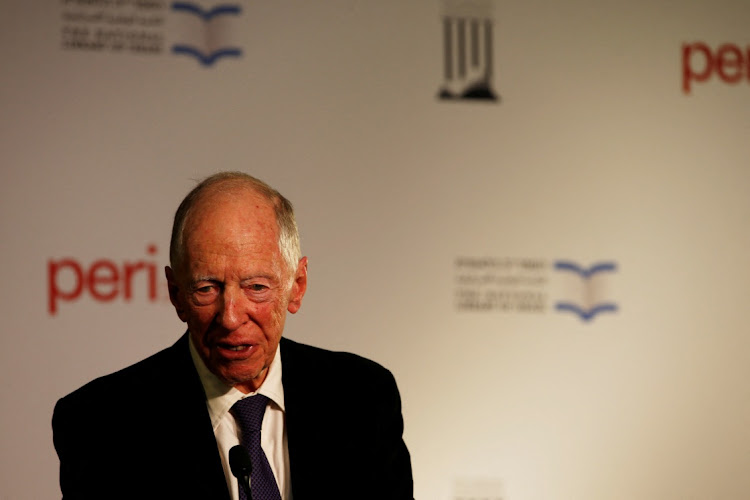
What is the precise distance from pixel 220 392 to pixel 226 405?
33 millimetres

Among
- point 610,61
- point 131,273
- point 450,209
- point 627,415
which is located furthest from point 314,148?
point 627,415

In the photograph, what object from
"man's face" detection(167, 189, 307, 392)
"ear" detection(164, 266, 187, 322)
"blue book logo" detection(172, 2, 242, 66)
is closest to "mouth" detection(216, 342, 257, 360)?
"man's face" detection(167, 189, 307, 392)

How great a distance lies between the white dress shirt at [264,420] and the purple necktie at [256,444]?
2cm

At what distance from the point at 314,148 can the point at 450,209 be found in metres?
0.55

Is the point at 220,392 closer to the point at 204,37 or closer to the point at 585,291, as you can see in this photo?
the point at 204,37

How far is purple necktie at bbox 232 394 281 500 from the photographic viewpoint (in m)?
2.04

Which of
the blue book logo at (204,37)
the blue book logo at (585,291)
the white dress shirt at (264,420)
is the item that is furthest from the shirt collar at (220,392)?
the blue book logo at (585,291)

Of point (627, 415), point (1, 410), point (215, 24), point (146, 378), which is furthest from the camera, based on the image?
point (627, 415)

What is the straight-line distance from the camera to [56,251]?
3.21m

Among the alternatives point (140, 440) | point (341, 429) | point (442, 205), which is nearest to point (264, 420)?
point (341, 429)

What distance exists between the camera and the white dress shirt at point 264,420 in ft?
6.95

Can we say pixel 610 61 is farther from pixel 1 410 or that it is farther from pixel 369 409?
pixel 1 410

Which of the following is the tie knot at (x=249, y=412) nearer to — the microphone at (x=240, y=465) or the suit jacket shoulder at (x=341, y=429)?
the suit jacket shoulder at (x=341, y=429)

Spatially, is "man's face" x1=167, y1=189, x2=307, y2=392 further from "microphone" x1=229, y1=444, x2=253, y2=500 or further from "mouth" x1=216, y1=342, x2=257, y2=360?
"microphone" x1=229, y1=444, x2=253, y2=500
